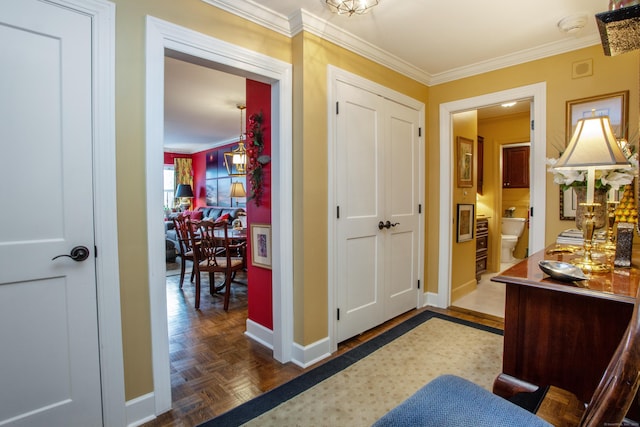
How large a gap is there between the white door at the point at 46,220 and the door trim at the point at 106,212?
3 centimetres

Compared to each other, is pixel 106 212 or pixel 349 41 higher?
pixel 349 41

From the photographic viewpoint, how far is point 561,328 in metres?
1.43

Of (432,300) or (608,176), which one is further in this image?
(432,300)

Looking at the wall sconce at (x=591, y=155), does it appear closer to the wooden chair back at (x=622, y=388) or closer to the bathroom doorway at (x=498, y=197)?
the wooden chair back at (x=622, y=388)

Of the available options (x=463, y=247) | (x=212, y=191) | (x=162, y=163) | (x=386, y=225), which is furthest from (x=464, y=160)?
(x=212, y=191)

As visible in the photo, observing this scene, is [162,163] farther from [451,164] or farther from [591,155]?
[451,164]

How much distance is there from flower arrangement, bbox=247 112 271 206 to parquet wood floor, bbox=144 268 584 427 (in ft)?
3.93

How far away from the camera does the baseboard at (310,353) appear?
7.63ft

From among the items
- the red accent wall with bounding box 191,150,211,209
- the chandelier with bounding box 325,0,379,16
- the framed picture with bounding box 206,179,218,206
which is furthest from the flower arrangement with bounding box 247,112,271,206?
the red accent wall with bounding box 191,150,211,209

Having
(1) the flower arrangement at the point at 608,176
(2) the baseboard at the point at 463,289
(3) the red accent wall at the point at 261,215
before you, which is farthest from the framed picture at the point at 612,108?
(3) the red accent wall at the point at 261,215

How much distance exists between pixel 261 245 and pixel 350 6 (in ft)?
5.83

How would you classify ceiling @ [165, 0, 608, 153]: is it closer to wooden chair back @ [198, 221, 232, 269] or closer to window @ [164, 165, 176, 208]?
wooden chair back @ [198, 221, 232, 269]

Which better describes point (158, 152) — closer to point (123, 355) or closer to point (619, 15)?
point (123, 355)

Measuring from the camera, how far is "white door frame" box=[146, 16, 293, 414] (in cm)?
175
